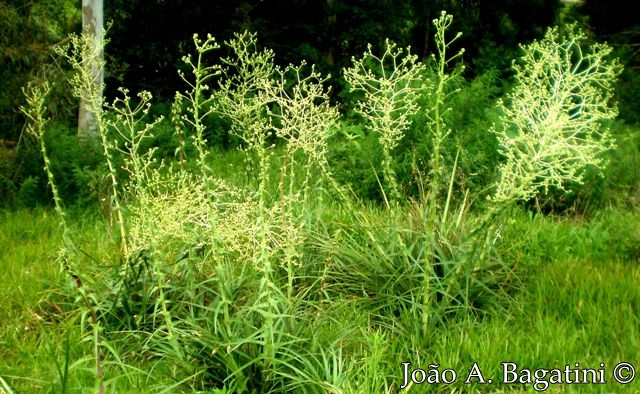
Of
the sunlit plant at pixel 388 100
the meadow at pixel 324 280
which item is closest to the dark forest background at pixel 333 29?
→ the sunlit plant at pixel 388 100

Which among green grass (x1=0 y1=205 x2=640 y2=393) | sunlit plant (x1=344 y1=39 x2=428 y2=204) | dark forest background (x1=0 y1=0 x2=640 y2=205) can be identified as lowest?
green grass (x1=0 y1=205 x2=640 y2=393)

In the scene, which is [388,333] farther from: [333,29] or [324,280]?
[333,29]

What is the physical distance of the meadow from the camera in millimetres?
3479

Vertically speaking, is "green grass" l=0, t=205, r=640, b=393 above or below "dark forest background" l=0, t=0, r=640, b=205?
below

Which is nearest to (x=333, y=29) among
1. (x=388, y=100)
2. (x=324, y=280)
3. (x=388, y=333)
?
(x=388, y=100)

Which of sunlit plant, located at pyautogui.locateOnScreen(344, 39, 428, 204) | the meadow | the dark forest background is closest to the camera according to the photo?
the meadow

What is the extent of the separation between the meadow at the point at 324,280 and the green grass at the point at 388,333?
0.01 metres

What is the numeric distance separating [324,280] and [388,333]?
52 centimetres

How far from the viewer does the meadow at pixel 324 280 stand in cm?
348

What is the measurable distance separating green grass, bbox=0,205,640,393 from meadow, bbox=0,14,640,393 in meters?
0.01

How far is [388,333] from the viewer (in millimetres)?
4055

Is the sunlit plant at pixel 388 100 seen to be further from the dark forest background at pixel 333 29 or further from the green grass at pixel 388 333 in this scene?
the dark forest background at pixel 333 29

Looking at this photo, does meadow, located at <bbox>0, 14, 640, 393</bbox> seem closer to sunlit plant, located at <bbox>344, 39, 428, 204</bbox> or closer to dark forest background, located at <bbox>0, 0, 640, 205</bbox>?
sunlit plant, located at <bbox>344, 39, 428, 204</bbox>

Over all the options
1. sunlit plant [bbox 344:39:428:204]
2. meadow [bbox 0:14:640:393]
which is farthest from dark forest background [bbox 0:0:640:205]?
meadow [bbox 0:14:640:393]
